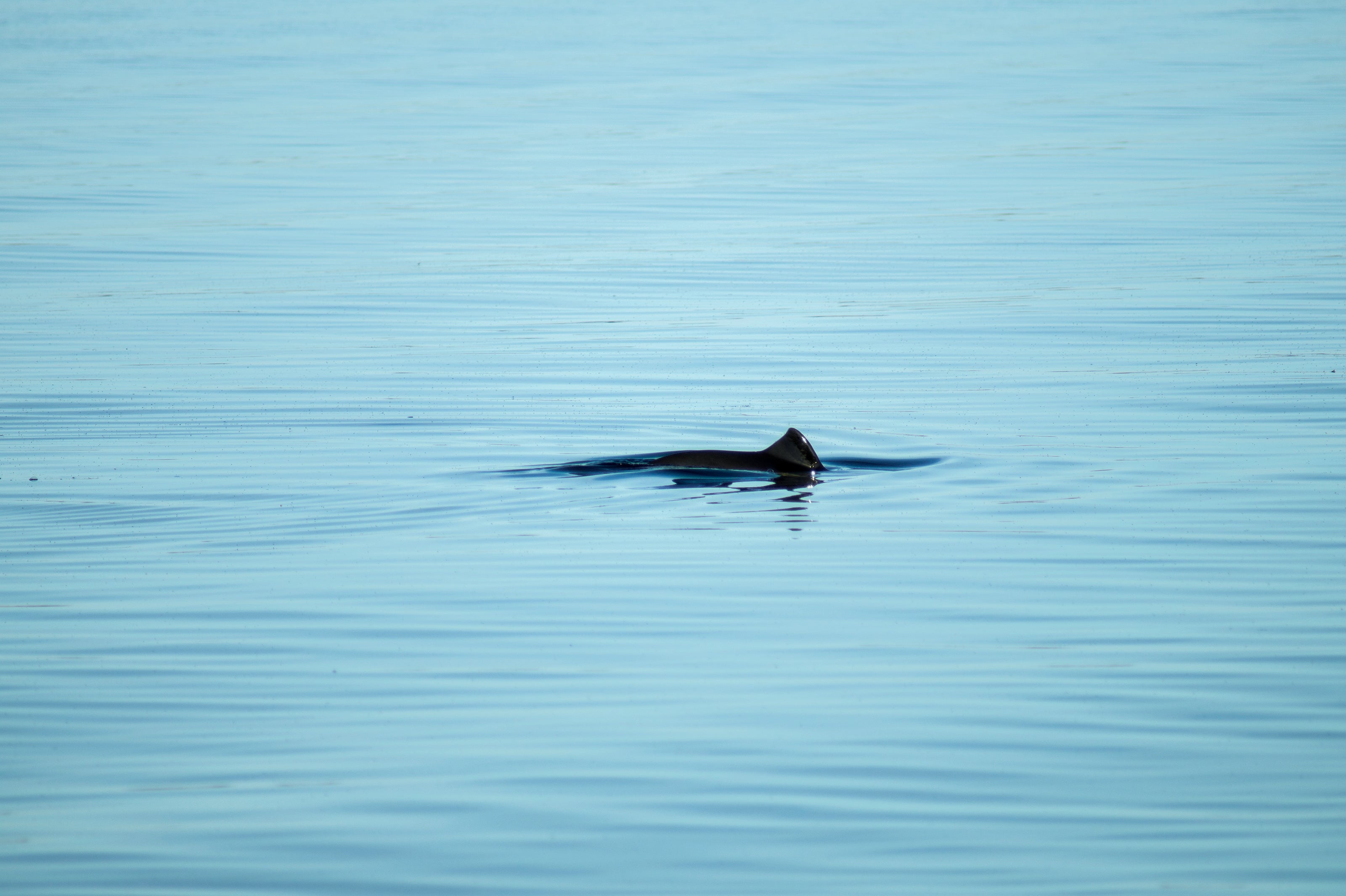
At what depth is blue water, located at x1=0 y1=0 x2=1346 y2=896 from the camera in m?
6.07

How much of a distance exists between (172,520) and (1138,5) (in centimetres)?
5933

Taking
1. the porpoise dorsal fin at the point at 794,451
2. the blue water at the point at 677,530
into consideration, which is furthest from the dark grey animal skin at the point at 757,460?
the blue water at the point at 677,530

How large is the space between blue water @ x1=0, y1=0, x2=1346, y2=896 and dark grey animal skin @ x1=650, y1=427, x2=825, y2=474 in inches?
9.5

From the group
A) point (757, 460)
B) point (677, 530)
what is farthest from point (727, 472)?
point (677, 530)

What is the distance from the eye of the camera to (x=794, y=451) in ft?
37.6

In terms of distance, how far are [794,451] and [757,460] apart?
0.32 m

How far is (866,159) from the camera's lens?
31.9 metres

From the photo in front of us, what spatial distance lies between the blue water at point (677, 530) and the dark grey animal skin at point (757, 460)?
242 mm

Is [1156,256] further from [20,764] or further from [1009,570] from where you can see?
[20,764]

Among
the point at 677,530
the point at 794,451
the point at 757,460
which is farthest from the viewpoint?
the point at 757,460

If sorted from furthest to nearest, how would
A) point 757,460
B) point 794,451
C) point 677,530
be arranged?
point 757,460, point 794,451, point 677,530

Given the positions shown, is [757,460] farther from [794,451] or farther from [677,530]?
[677,530]

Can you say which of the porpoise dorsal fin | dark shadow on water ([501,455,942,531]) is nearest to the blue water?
dark shadow on water ([501,455,942,531])

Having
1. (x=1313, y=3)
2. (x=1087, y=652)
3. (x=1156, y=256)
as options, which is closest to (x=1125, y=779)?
(x=1087, y=652)
